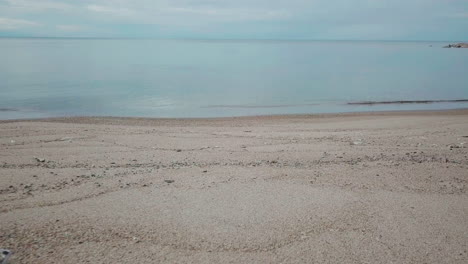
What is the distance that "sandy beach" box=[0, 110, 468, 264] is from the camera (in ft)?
10.6

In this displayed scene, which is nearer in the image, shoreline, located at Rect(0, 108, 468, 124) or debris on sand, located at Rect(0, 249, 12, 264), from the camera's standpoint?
debris on sand, located at Rect(0, 249, 12, 264)

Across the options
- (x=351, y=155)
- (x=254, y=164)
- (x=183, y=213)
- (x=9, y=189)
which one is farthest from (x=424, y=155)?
(x=9, y=189)

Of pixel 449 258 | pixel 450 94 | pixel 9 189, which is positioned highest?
pixel 450 94

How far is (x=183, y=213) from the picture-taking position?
395 centimetres

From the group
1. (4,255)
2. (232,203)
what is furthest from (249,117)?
(4,255)

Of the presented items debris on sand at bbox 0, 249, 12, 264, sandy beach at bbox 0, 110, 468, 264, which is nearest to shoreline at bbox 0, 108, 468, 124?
sandy beach at bbox 0, 110, 468, 264

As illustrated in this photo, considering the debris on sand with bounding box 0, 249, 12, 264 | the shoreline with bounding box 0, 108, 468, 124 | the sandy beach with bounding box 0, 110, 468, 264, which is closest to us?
the debris on sand with bounding box 0, 249, 12, 264

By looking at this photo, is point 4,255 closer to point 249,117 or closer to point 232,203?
point 232,203

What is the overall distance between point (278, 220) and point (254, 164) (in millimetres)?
2171

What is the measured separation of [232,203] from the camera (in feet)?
13.9

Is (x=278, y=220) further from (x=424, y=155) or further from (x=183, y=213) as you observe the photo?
(x=424, y=155)

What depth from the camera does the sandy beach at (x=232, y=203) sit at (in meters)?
3.23

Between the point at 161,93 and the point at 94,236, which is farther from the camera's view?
the point at 161,93

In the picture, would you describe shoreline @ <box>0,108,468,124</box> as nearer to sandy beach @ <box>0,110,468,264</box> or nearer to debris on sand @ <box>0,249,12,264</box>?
sandy beach @ <box>0,110,468,264</box>
